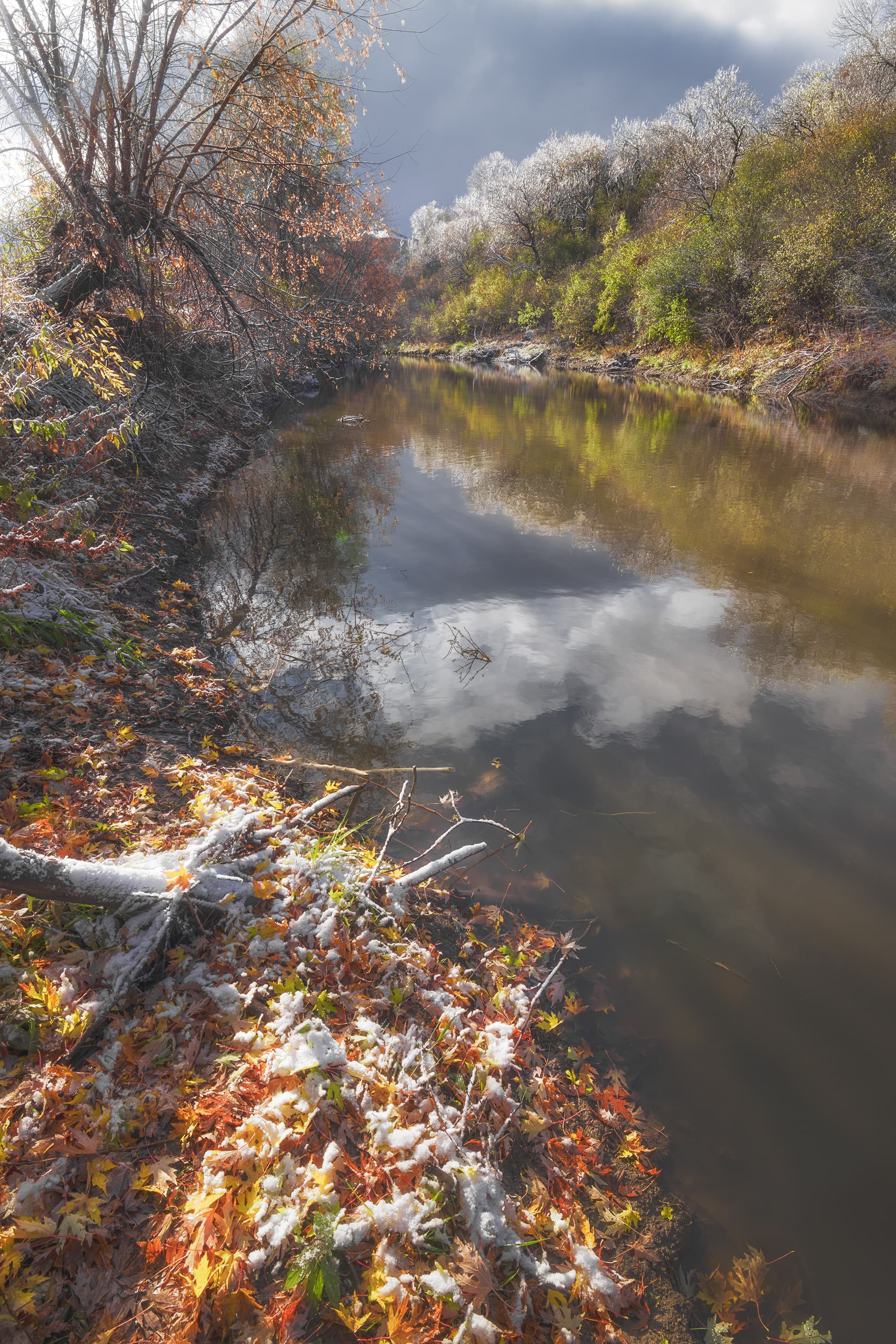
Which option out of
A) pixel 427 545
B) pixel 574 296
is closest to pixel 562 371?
pixel 574 296

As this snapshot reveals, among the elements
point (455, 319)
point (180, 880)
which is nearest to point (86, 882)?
point (180, 880)

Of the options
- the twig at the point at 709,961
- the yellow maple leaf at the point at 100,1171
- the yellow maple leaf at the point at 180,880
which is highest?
the yellow maple leaf at the point at 180,880

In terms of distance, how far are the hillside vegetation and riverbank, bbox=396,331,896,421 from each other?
85 centimetres

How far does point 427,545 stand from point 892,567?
7.20m

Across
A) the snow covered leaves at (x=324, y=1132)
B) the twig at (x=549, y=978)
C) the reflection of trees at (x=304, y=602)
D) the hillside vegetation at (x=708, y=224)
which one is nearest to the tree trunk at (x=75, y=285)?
the reflection of trees at (x=304, y=602)

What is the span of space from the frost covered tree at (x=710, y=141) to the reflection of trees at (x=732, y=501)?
83.8 feet

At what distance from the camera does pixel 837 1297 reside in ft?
7.38

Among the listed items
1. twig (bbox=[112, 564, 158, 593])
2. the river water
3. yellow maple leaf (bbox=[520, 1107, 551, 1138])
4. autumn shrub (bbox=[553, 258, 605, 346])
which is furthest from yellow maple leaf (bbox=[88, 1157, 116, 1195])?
autumn shrub (bbox=[553, 258, 605, 346])

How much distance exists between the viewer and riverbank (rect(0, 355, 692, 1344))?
1.80 meters

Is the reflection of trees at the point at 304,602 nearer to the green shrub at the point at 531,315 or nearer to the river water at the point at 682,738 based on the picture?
the river water at the point at 682,738

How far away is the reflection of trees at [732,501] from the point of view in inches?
289

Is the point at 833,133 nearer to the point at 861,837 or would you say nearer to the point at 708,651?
the point at 708,651

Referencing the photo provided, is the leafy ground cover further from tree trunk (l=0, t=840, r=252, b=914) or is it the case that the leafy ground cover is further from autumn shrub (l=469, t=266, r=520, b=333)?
autumn shrub (l=469, t=266, r=520, b=333)

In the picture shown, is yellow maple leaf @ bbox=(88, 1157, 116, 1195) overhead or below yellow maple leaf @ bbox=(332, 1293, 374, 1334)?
overhead
